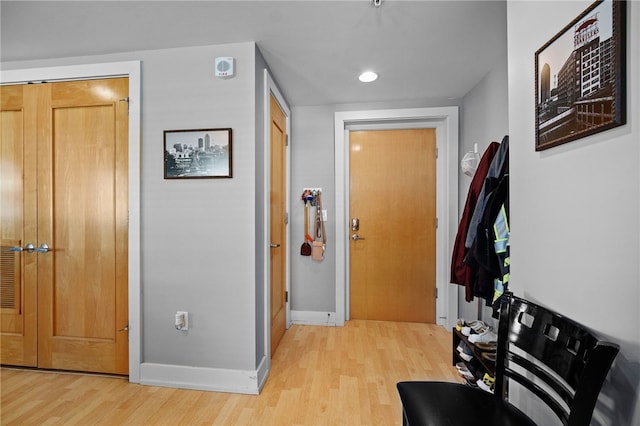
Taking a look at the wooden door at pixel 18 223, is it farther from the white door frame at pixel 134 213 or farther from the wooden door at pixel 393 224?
the wooden door at pixel 393 224

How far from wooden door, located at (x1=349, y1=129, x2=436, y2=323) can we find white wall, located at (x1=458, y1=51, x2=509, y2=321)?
320 millimetres

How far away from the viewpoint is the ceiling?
59.2 inches

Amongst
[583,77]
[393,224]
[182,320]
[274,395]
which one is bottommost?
[274,395]

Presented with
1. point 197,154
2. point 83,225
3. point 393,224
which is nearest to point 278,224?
point 197,154

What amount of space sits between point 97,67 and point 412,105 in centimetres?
268

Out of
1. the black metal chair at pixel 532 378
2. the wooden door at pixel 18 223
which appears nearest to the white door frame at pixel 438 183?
the black metal chair at pixel 532 378

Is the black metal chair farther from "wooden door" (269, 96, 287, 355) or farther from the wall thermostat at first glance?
the wall thermostat

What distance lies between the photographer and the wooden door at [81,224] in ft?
6.38

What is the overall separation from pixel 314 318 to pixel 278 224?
45.3 inches

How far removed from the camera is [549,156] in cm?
100

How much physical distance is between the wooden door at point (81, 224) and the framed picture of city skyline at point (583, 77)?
2.41 m

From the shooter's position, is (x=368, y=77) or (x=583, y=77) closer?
(x=583, y=77)

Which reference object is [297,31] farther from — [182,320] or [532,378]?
[532,378]

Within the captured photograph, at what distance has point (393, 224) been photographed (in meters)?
2.93
